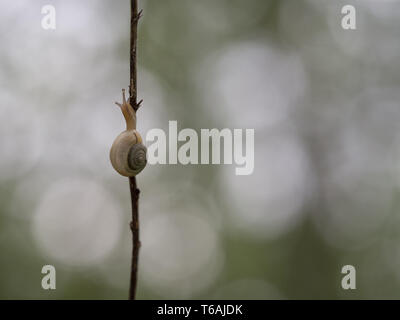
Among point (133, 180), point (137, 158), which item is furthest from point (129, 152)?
point (133, 180)

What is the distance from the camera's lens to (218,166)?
7.01 metres

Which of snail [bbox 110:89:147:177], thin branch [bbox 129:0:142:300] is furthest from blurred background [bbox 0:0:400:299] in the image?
thin branch [bbox 129:0:142:300]

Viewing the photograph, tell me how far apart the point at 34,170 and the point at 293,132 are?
4.49 metres

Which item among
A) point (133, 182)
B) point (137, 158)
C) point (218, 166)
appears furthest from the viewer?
point (218, 166)

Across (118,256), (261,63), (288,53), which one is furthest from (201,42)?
(118,256)

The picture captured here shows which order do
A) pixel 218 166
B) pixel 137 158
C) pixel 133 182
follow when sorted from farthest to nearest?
pixel 218 166 < pixel 137 158 < pixel 133 182

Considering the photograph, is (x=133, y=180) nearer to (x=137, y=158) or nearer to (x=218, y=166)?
(x=137, y=158)

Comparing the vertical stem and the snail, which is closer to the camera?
the vertical stem

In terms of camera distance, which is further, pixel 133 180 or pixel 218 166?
pixel 218 166

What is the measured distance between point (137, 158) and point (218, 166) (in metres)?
5.81

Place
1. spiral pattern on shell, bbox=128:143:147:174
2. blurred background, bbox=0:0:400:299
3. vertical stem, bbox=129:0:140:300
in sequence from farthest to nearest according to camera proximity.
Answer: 1. blurred background, bbox=0:0:400:299
2. spiral pattern on shell, bbox=128:143:147:174
3. vertical stem, bbox=129:0:140:300

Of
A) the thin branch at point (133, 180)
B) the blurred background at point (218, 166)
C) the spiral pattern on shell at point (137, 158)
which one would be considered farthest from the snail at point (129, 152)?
the blurred background at point (218, 166)

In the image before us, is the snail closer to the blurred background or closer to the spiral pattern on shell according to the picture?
the spiral pattern on shell

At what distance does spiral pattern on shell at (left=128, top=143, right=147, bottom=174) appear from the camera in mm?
1200
